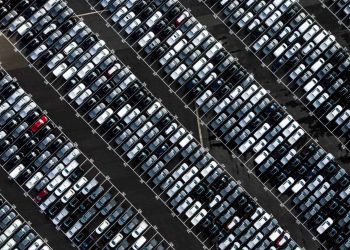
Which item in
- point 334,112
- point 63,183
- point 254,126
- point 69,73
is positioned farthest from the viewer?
point 254,126

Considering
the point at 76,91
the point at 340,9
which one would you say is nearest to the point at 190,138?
the point at 76,91

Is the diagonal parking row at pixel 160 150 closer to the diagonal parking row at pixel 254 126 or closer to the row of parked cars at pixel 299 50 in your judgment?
the diagonal parking row at pixel 254 126

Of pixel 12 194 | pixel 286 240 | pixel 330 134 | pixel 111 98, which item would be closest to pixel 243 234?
pixel 286 240

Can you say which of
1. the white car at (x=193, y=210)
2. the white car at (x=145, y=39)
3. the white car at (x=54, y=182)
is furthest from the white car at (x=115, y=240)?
the white car at (x=145, y=39)

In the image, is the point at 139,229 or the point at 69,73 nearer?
the point at 139,229

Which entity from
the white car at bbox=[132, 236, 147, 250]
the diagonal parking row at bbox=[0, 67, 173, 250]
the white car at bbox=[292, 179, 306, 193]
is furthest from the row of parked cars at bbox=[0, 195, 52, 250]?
the white car at bbox=[292, 179, 306, 193]

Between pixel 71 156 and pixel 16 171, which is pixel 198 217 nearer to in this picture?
pixel 71 156

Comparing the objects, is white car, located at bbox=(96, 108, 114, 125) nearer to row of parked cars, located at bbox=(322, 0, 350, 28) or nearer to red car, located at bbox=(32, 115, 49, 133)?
red car, located at bbox=(32, 115, 49, 133)

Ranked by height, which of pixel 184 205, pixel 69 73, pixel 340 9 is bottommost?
pixel 184 205
